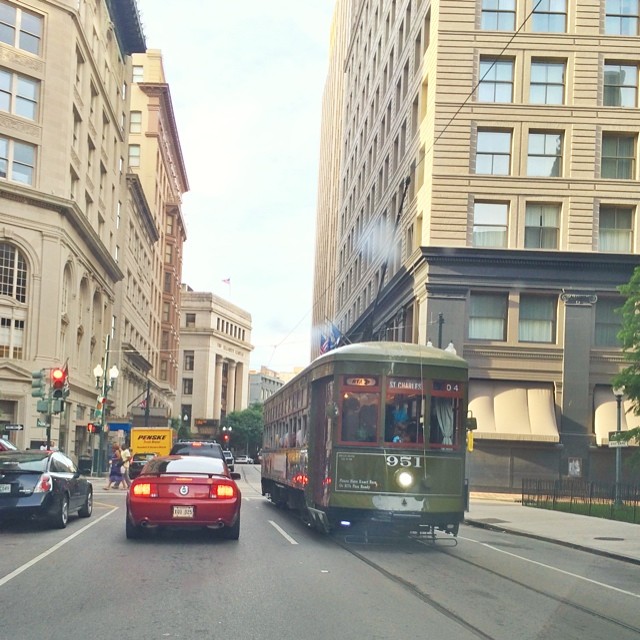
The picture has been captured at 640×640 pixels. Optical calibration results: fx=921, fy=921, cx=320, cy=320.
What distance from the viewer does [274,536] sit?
16.9 meters

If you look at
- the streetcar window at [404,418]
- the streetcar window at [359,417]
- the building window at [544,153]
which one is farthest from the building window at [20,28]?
the streetcar window at [404,418]

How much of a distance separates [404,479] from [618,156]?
90.0 ft

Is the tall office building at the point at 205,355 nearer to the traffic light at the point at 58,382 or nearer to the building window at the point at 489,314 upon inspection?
the building window at the point at 489,314

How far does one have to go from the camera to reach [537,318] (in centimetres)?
3800

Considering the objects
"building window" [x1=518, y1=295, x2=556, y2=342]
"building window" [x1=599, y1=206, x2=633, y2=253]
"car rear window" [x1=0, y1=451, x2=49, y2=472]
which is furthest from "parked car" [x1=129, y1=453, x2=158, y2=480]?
"building window" [x1=599, y1=206, x2=633, y2=253]

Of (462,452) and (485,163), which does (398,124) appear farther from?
(462,452)

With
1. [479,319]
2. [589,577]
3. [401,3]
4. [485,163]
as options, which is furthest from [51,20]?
[589,577]

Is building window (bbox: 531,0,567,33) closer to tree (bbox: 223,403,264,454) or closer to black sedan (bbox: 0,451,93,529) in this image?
black sedan (bbox: 0,451,93,529)

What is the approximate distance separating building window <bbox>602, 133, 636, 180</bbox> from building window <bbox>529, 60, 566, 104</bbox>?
2666 millimetres

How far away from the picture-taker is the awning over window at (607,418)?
36750 millimetres

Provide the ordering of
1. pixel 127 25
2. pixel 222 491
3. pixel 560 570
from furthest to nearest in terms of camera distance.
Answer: pixel 127 25, pixel 222 491, pixel 560 570

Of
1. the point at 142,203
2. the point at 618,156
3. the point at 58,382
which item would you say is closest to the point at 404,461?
the point at 58,382

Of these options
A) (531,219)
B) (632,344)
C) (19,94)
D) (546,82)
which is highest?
(19,94)

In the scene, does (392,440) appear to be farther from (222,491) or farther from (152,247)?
(152,247)
